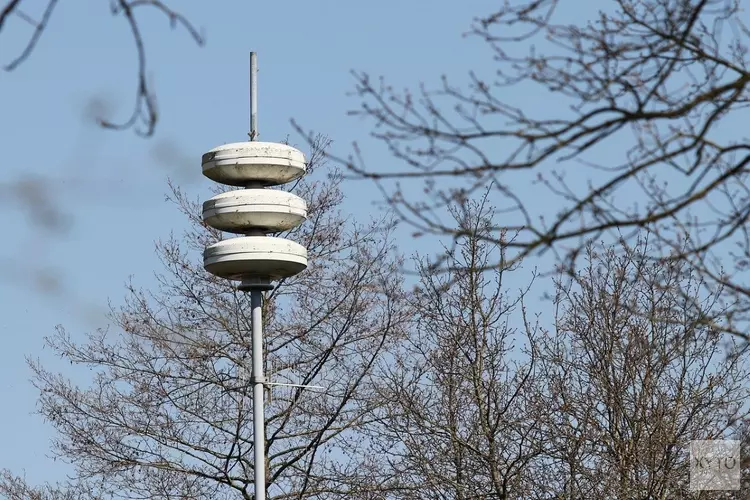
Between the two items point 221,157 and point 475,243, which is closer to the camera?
point 221,157

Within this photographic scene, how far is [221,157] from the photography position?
11.9 metres

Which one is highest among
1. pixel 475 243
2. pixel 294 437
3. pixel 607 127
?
pixel 475 243

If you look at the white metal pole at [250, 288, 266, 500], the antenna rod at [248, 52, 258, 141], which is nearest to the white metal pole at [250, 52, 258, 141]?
the antenna rod at [248, 52, 258, 141]

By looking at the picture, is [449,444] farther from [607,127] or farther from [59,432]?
[607,127]

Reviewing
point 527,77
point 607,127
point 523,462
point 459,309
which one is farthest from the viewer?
point 459,309

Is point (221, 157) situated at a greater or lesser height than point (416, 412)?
greater

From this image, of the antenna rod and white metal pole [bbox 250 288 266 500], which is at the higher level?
the antenna rod

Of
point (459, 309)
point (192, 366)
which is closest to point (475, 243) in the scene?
point (459, 309)

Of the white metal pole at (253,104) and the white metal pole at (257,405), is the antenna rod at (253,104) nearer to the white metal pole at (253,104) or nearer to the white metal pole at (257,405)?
the white metal pole at (253,104)

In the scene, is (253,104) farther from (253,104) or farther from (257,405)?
(257,405)

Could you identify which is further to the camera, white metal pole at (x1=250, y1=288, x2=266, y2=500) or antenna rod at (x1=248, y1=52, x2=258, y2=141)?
antenna rod at (x1=248, y1=52, x2=258, y2=141)

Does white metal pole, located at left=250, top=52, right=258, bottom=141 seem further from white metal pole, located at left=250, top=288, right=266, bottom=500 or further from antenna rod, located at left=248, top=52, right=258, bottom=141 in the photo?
white metal pole, located at left=250, top=288, right=266, bottom=500

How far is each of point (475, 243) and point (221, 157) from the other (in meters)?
4.40

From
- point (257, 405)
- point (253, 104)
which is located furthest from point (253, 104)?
point (257, 405)
